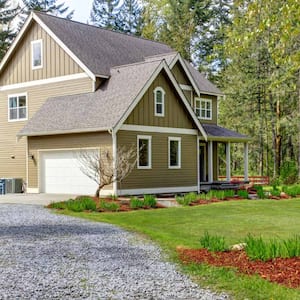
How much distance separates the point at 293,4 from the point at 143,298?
15.7 ft

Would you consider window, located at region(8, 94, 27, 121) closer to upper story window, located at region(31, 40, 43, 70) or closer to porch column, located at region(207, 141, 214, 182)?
upper story window, located at region(31, 40, 43, 70)

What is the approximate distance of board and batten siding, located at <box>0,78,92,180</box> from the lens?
990 inches

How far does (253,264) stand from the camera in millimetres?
7426

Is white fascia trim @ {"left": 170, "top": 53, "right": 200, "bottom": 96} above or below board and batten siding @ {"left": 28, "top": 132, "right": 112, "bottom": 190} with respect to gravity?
above

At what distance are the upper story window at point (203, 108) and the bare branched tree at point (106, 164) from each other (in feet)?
29.6

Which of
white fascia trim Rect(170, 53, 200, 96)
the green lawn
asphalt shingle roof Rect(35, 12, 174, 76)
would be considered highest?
asphalt shingle roof Rect(35, 12, 174, 76)

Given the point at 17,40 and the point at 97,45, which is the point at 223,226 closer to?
the point at 97,45

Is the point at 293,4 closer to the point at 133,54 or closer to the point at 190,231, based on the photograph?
the point at 190,231

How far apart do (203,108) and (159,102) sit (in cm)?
768

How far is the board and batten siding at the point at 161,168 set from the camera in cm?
2158

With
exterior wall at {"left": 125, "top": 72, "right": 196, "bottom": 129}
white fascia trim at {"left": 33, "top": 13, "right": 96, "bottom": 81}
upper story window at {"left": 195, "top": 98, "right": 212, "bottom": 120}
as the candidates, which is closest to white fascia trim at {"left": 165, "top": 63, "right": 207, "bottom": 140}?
exterior wall at {"left": 125, "top": 72, "right": 196, "bottom": 129}

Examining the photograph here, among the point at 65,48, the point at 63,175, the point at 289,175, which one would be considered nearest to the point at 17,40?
the point at 65,48

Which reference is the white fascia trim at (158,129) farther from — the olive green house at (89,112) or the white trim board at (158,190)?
the white trim board at (158,190)

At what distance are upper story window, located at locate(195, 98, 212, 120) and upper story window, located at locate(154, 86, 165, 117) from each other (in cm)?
671
